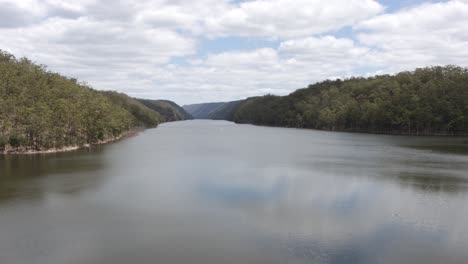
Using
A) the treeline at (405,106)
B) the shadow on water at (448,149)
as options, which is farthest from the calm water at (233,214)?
the treeline at (405,106)

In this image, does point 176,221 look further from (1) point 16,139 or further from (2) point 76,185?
(1) point 16,139

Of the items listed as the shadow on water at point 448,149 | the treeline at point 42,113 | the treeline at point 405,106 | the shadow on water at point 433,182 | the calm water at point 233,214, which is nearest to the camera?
the calm water at point 233,214

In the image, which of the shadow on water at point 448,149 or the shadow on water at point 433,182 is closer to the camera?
the shadow on water at point 433,182

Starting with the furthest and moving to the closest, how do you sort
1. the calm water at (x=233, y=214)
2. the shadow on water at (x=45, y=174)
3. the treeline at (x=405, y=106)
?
the treeline at (x=405, y=106)
the shadow on water at (x=45, y=174)
the calm water at (x=233, y=214)

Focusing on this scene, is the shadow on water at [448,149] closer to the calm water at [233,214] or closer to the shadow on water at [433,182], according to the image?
the calm water at [233,214]

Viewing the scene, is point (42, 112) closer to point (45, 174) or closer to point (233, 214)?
point (45, 174)

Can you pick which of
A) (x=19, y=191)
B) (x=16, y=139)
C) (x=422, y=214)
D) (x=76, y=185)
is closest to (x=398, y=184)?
(x=422, y=214)

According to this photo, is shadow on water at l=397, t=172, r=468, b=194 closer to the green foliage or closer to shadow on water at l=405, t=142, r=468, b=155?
shadow on water at l=405, t=142, r=468, b=155
